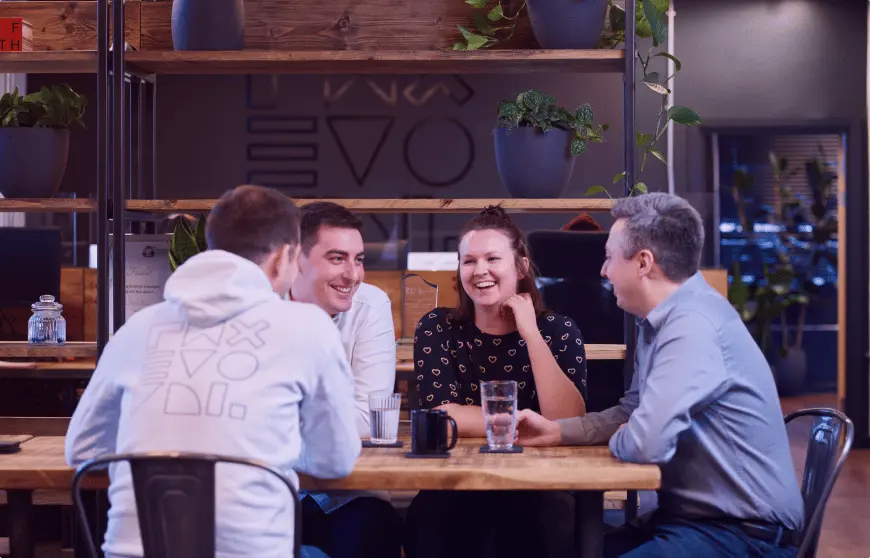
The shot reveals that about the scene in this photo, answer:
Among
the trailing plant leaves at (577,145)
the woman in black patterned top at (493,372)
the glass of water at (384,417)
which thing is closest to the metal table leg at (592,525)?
the woman in black patterned top at (493,372)

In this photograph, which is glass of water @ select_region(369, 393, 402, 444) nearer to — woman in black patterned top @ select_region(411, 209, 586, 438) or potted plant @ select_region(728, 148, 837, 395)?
woman in black patterned top @ select_region(411, 209, 586, 438)

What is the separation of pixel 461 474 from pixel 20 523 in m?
0.95

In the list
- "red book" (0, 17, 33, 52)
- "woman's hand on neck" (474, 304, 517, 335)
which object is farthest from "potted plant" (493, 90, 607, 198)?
"red book" (0, 17, 33, 52)

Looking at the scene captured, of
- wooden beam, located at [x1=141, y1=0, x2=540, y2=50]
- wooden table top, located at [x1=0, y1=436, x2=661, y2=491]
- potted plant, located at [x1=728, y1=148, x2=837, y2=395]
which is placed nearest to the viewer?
wooden table top, located at [x1=0, y1=436, x2=661, y2=491]

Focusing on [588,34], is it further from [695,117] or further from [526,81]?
[526,81]

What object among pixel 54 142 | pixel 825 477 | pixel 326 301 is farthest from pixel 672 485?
pixel 54 142

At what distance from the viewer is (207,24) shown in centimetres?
311

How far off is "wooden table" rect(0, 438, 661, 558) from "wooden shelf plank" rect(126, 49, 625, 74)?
1.42 metres

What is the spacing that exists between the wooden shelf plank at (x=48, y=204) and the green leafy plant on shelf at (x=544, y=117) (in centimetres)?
134

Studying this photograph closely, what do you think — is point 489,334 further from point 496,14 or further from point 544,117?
point 496,14

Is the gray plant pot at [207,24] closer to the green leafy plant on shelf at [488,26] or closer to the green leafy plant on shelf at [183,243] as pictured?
the green leafy plant on shelf at [183,243]

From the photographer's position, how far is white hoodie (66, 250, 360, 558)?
1.65 m

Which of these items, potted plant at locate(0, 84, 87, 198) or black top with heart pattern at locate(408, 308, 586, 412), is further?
potted plant at locate(0, 84, 87, 198)

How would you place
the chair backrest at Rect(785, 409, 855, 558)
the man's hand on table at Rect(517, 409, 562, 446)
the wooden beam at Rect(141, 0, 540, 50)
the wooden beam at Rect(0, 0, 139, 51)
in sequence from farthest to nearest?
1. the wooden beam at Rect(0, 0, 139, 51)
2. the wooden beam at Rect(141, 0, 540, 50)
3. the man's hand on table at Rect(517, 409, 562, 446)
4. the chair backrest at Rect(785, 409, 855, 558)
